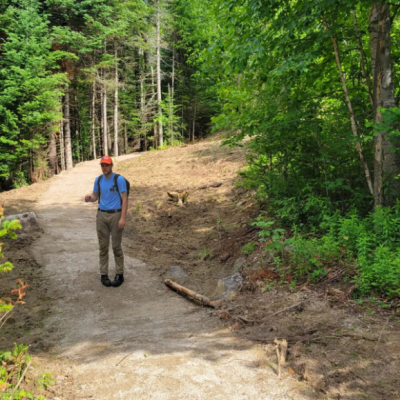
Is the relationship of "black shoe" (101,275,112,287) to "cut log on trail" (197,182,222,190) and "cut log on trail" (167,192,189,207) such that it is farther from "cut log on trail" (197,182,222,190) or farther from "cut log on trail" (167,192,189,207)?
"cut log on trail" (197,182,222,190)

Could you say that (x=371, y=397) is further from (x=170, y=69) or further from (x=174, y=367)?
Result: (x=170, y=69)

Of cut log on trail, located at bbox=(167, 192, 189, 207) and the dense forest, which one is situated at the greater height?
the dense forest

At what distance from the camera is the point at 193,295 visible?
17.9 ft

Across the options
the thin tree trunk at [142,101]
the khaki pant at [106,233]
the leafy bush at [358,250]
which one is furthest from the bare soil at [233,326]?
the thin tree trunk at [142,101]

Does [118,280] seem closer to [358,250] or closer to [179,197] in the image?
[358,250]

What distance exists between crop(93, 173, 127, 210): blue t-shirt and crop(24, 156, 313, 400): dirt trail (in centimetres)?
153

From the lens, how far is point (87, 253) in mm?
7395

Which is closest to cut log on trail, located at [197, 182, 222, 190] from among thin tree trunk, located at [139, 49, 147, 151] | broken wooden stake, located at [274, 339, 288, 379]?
broken wooden stake, located at [274, 339, 288, 379]

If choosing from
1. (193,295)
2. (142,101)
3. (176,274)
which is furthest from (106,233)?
(142,101)

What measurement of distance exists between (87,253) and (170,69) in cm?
3537

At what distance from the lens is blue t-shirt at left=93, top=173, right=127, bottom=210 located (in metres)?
5.90

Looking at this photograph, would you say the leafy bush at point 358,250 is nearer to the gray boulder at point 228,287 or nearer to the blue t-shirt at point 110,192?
the gray boulder at point 228,287

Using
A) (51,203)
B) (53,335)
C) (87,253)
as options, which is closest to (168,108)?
(51,203)

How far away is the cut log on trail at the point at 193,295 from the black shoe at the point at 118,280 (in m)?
0.88
